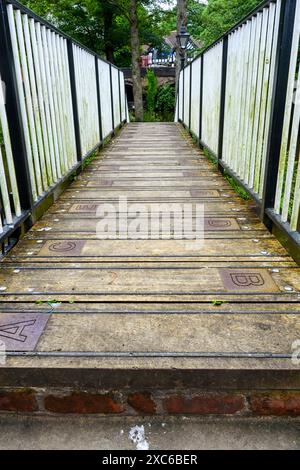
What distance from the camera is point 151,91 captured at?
827 inches

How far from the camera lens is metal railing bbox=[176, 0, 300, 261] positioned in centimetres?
204

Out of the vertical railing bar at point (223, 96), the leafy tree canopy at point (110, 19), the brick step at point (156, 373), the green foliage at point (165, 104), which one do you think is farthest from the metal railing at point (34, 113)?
the green foliage at point (165, 104)

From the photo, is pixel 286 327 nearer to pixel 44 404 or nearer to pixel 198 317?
pixel 198 317

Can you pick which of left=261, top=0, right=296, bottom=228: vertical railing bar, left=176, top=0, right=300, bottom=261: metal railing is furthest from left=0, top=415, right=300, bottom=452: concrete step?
left=261, top=0, right=296, bottom=228: vertical railing bar

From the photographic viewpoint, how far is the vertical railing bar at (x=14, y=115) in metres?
2.12

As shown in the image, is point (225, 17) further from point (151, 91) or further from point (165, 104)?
point (165, 104)

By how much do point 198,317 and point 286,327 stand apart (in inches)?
14.2

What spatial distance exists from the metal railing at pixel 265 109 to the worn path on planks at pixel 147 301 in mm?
251

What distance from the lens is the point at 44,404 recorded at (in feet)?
4.55

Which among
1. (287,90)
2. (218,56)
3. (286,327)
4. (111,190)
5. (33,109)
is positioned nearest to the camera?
(286,327)

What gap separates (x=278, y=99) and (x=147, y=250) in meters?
1.18

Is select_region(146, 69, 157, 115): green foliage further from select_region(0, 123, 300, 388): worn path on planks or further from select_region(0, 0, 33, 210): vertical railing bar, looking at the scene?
select_region(0, 0, 33, 210): vertical railing bar

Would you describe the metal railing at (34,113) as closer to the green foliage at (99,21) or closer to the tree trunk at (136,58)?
the tree trunk at (136,58)

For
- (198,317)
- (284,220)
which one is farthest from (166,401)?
(284,220)
